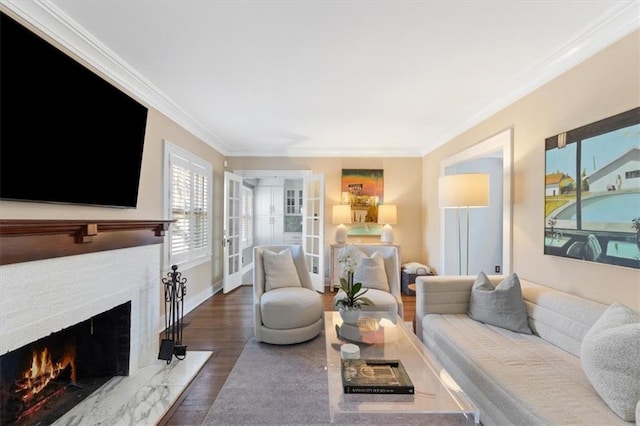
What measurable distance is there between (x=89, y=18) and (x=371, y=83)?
7.00 ft

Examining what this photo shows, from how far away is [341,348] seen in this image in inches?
70.9

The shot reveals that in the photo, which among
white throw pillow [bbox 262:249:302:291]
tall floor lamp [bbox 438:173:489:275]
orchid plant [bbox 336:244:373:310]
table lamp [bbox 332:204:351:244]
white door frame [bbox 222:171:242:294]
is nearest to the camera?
orchid plant [bbox 336:244:373:310]

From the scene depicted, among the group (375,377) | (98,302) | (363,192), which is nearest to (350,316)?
(375,377)

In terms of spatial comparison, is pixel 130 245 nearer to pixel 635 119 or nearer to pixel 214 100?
pixel 214 100

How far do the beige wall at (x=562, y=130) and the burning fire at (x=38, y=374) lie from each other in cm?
365

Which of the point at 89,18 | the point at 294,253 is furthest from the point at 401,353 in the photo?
the point at 89,18

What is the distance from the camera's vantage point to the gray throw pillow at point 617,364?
1153 mm

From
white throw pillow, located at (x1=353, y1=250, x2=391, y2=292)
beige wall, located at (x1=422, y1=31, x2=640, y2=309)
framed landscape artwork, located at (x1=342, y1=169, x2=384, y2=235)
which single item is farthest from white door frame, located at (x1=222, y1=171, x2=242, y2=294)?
beige wall, located at (x1=422, y1=31, x2=640, y2=309)

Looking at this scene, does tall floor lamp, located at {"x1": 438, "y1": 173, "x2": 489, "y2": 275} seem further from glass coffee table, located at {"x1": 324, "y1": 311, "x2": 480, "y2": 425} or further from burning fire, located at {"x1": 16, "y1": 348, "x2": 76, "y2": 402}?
burning fire, located at {"x1": 16, "y1": 348, "x2": 76, "y2": 402}

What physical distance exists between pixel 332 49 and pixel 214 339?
294 cm

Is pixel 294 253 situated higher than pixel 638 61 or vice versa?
pixel 638 61

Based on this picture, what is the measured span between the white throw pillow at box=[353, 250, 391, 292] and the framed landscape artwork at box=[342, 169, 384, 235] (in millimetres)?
1847

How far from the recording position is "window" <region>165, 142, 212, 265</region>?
128 inches

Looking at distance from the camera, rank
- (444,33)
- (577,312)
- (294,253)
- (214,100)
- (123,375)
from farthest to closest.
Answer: (294,253) < (214,100) < (123,375) < (444,33) < (577,312)
